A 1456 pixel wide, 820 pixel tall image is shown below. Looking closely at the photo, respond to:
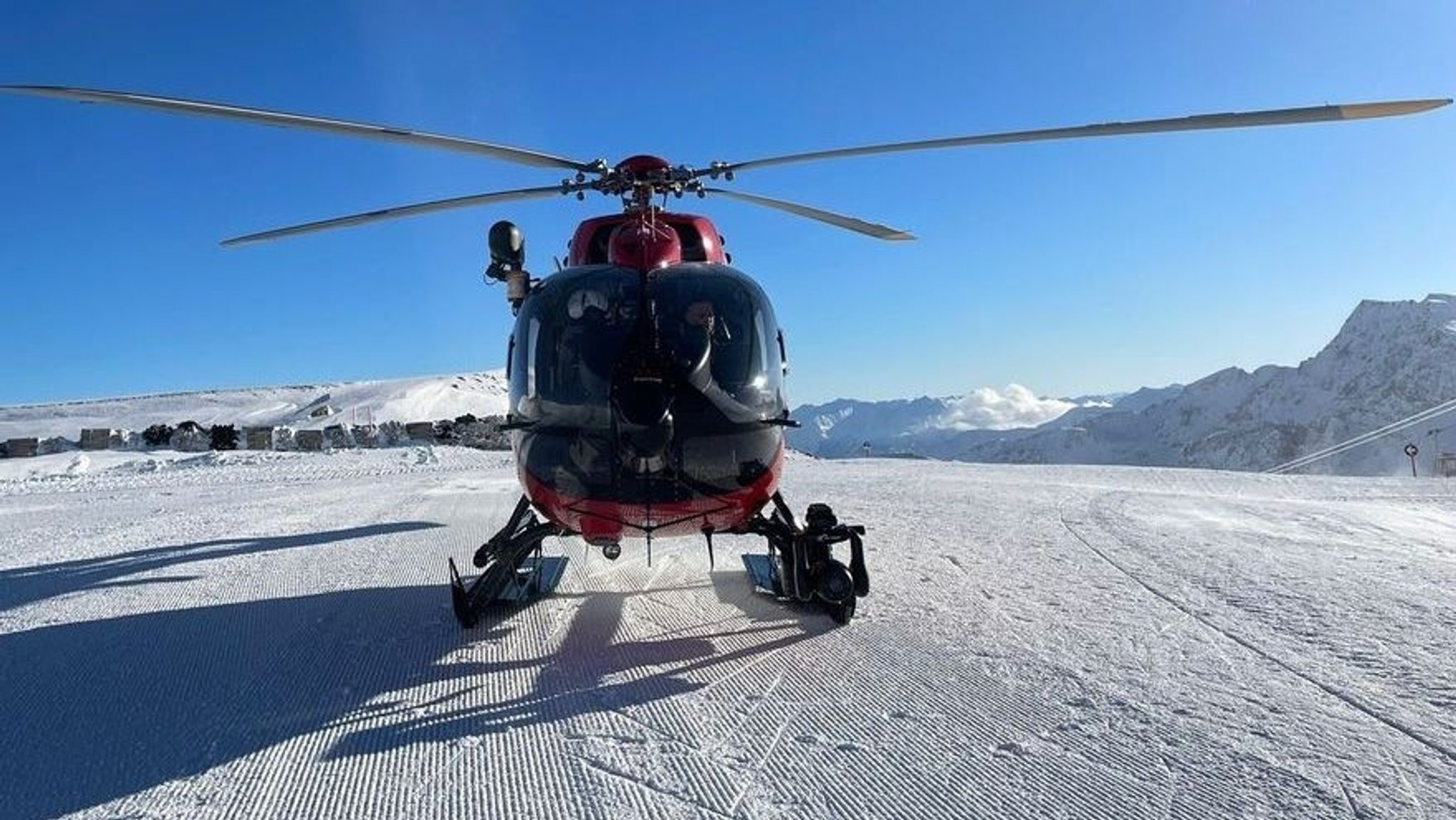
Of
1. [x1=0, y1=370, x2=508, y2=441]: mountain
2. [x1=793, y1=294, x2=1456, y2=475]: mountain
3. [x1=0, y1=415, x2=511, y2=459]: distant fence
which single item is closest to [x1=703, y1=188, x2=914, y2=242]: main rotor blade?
[x1=0, y1=415, x2=511, y2=459]: distant fence

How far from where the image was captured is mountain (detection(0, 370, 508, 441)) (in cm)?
5556

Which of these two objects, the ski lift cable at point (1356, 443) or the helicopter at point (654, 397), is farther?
the ski lift cable at point (1356, 443)

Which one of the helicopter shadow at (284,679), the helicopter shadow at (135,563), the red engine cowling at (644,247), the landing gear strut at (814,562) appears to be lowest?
the helicopter shadow at (284,679)

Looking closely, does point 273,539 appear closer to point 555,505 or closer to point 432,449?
point 555,505

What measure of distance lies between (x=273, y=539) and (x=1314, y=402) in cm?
14513

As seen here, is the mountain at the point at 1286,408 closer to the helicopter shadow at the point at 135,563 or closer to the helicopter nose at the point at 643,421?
the helicopter shadow at the point at 135,563

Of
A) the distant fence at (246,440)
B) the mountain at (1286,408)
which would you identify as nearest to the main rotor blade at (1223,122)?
the distant fence at (246,440)

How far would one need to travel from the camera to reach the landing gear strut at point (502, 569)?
221 inches

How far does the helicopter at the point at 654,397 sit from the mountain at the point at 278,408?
162ft

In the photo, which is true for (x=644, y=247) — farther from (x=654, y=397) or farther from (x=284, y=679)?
(x=284, y=679)

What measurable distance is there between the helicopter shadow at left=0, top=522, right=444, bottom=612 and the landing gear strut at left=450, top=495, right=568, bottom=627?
3.11 meters

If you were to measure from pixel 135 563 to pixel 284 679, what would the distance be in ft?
16.9

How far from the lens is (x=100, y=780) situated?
328cm

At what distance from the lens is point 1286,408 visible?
122 m
